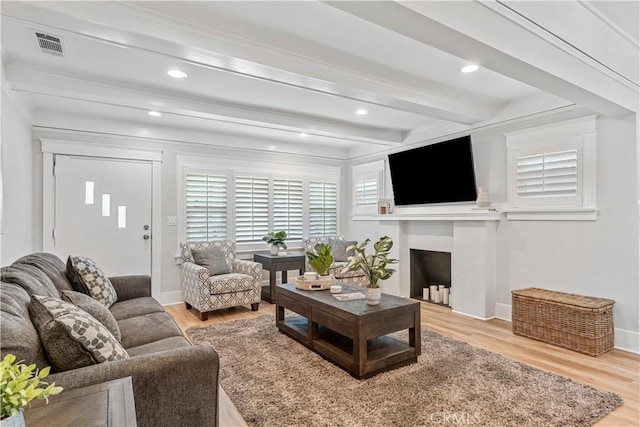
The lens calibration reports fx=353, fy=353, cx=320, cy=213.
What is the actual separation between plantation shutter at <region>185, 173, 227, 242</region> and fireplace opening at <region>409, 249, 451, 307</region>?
2943 millimetres

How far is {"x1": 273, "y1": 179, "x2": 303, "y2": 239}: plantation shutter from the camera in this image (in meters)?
5.88

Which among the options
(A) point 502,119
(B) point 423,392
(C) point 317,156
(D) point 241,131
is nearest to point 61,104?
(D) point 241,131

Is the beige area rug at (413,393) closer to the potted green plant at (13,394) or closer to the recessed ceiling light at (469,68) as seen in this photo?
Answer: the potted green plant at (13,394)

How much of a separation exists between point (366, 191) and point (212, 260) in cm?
290

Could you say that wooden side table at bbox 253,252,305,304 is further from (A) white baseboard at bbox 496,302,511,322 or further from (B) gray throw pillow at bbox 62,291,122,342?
(B) gray throw pillow at bbox 62,291,122,342

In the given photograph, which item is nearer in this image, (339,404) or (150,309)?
(339,404)

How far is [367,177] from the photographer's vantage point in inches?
243

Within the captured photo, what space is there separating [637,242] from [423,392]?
2475 mm

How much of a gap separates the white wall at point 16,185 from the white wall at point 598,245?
4.96 metres

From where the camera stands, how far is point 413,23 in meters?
1.88

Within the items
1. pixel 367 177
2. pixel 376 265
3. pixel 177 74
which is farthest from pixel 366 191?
pixel 177 74

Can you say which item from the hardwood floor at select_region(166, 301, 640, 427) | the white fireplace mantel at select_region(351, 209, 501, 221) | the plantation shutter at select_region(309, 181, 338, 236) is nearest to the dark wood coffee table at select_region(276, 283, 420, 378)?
the hardwood floor at select_region(166, 301, 640, 427)

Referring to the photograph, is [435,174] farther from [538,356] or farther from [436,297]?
[538,356]

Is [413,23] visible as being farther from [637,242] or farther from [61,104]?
[61,104]
